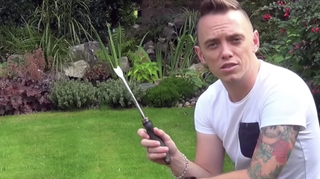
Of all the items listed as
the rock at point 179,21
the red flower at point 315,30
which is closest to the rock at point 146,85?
the rock at point 179,21

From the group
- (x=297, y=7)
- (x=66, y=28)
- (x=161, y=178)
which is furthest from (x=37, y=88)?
(x=297, y=7)

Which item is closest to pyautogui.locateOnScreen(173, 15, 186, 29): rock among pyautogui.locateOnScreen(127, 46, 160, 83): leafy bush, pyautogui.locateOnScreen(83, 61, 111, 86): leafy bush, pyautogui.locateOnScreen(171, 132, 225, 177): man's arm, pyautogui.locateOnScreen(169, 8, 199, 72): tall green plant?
pyautogui.locateOnScreen(169, 8, 199, 72): tall green plant

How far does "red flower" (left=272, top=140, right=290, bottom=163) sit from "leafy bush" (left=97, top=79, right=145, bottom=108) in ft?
18.6

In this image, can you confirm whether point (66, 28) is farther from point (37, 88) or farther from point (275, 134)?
point (275, 134)

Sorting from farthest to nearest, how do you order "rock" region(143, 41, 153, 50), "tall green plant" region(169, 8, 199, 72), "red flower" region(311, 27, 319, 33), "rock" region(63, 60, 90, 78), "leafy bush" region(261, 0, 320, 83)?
"rock" region(143, 41, 153, 50), "tall green plant" region(169, 8, 199, 72), "rock" region(63, 60, 90, 78), "leafy bush" region(261, 0, 320, 83), "red flower" region(311, 27, 319, 33)

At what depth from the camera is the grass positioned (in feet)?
16.3

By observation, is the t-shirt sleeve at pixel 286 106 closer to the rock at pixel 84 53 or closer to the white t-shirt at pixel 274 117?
the white t-shirt at pixel 274 117

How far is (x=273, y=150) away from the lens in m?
1.88

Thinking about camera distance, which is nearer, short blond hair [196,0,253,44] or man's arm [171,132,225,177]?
short blond hair [196,0,253,44]

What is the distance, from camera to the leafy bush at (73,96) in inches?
297

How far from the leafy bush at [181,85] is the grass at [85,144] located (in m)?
0.42

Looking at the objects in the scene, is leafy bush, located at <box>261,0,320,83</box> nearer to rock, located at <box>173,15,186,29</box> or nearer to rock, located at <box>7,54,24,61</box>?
rock, located at <box>7,54,24,61</box>

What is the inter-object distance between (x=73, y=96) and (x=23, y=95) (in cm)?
77

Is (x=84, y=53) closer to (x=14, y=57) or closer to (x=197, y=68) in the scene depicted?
(x=14, y=57)
